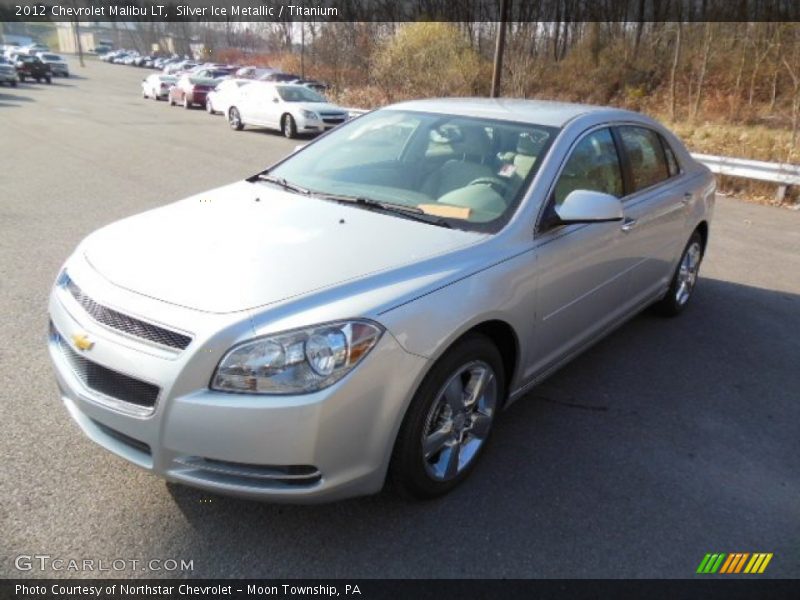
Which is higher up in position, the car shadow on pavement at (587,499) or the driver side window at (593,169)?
the driver side window at (593,169)

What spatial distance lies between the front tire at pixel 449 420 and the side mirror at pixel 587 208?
2.52 ft

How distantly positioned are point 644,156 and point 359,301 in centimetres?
294

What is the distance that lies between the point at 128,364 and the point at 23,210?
21.8 ft

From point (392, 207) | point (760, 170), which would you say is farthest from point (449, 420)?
point (760, 170)

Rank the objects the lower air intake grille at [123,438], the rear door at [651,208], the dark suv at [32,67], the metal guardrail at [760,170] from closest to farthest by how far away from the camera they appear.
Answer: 1. the lower air intake grille at [123,438]
2. the rear door at [651,208]
3. the metal guardrail at [760,170]
4. the dark suv at [32,67]

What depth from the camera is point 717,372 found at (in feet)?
13.9

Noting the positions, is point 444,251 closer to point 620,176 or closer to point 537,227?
point 537,227

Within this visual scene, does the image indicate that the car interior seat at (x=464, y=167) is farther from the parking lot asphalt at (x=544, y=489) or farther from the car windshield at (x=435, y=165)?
the parking lot asphalt at (x=544, y=489)

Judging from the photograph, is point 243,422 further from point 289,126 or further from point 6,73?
point 6,73

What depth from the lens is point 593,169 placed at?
12.0 ft

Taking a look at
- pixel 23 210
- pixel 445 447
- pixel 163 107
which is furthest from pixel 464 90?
pixel 445 447

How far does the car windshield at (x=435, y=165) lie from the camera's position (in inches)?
125

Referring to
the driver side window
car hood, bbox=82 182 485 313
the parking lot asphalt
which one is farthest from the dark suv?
the driver side window

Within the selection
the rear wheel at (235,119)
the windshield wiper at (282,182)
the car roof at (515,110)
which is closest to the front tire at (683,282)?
the car roof at (515,110)
